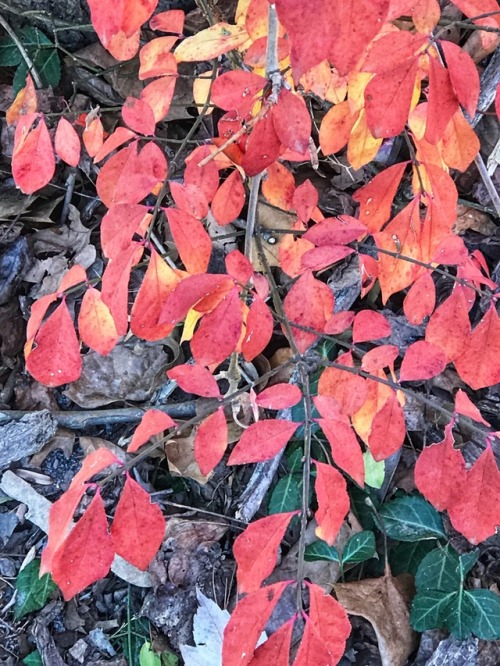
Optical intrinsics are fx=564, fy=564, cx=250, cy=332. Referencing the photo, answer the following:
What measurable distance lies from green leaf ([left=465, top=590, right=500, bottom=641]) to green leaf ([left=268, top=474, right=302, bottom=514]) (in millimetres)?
395

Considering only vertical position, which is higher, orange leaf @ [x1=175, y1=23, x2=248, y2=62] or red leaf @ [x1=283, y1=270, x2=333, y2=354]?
orange leaf @ [x1=175, y1=23, x2=248, y2=62]

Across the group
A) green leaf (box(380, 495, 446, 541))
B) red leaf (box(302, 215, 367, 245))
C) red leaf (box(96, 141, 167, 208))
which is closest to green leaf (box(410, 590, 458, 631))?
green leaf (box(380, 495, 446, 541))

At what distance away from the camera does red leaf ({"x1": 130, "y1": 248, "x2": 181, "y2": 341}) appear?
0.88 meters

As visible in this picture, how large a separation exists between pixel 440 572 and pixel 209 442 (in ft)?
1.97

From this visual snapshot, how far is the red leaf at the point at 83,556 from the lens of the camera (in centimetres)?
76

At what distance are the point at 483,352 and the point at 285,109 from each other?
22.4 inches

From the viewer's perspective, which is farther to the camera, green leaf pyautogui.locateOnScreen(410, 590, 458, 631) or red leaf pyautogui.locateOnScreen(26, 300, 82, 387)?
green leaf pyautogui.locateOnScreen(410, 590, 458, 631)

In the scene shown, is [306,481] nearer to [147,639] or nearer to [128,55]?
[147,639]

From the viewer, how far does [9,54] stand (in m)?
1.55

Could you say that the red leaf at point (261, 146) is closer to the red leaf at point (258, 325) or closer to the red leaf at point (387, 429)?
the red leaf at point (258, 325)

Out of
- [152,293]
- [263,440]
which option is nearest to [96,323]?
[152,293]

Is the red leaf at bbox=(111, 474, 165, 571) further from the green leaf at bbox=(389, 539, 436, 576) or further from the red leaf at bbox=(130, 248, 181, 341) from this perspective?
the green leaf at bbox=(389, 539, 436, 576)

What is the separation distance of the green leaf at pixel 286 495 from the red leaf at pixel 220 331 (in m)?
0.53

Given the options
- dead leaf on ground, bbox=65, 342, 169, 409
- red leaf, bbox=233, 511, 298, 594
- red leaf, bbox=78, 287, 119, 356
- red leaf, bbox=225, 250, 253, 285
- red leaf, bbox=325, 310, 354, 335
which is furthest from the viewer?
dead leaf on ground, bbox=65, 342, 169, 409
